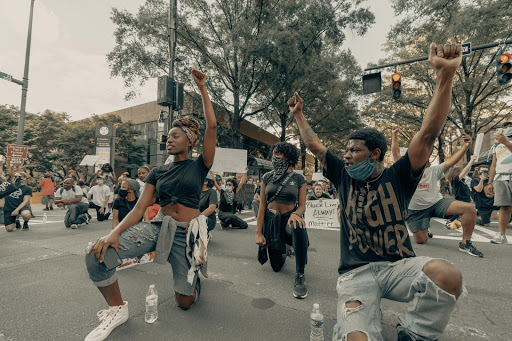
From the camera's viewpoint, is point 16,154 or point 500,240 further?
point 16,154

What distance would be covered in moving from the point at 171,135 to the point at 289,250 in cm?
311

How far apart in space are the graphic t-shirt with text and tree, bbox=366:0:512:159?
1501cm

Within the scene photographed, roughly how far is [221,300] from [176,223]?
1.01 m

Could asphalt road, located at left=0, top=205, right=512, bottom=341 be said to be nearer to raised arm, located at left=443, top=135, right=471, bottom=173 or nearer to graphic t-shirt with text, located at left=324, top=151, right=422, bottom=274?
graphic t-shirt with text, located at left=324, top=151, right=422, bottom=274

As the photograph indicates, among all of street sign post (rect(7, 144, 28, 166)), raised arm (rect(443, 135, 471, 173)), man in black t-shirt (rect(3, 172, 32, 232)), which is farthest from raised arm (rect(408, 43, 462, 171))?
street sign post (rect(7, 144, 28, 166))

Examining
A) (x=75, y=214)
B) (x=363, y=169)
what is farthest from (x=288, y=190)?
(x=75, y=214)

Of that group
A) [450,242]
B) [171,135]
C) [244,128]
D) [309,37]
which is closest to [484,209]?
[450,242]

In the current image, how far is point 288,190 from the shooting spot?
3.82 metres

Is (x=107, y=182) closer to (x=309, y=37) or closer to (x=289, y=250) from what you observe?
(x=289, y=250)

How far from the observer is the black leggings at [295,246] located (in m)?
3.33

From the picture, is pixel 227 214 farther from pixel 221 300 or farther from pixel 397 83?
pixel 397 83

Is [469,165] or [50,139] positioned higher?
[50,139]

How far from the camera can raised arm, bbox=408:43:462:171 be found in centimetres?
175

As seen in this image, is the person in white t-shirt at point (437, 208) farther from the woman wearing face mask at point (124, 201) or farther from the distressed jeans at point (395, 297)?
the woman wearing face mask at point (124, 201)
